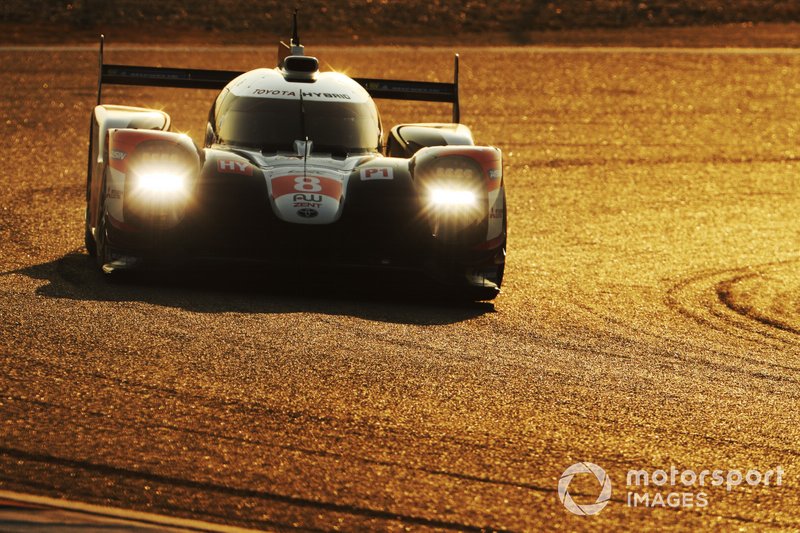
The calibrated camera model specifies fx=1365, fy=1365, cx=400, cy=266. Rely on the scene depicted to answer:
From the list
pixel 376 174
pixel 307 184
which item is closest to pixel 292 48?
pixel 376 174

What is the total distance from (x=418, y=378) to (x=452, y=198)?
2648mm

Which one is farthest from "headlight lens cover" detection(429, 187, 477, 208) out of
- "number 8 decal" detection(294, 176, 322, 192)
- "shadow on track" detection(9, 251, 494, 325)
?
"number 8 decal" detection(294, 176, 322, 192)

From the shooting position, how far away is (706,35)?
3148 centimetres

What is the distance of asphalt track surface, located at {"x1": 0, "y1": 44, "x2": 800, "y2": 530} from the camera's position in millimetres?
4840

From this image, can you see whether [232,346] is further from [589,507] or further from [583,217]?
[583,217]

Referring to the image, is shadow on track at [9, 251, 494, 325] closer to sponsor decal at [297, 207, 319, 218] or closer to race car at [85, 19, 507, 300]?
race car at [85, 19, 507, 300]

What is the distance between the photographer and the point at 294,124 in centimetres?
1003

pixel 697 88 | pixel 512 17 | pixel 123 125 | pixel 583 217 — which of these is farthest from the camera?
pixel 512 17

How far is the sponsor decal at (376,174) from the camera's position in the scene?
9016 millimetres

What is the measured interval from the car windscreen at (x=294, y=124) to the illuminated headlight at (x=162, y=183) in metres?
1.26

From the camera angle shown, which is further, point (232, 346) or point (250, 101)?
point (250, 101)

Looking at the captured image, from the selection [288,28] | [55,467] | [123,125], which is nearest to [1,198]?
[123,125]

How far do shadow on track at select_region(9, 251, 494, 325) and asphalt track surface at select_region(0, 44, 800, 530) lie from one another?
0.10ft

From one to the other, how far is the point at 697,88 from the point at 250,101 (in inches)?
613
